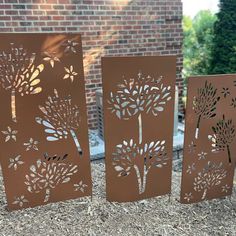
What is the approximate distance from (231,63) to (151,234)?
3977 millimetres

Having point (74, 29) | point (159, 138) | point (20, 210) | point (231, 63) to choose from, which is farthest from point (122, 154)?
point (231, 63)

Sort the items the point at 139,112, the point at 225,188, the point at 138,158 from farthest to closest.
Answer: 1. the point at 225,188
2. the point at 138,158
3. the point at 139,112

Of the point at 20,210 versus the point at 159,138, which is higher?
the point at 159,138

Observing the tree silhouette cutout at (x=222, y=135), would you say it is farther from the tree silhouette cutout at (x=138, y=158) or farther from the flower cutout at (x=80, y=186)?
the flower cutout at (x=80, y=186)

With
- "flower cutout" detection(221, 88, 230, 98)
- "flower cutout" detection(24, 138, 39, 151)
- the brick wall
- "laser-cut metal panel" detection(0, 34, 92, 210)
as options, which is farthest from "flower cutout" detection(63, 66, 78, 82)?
the brick wall

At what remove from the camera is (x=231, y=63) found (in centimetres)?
484

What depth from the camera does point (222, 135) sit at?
7.15ft

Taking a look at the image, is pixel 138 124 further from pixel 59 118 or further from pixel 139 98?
pixel 59 118

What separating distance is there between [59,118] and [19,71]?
16.7 inches

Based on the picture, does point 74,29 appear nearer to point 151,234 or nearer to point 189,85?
point 189,85

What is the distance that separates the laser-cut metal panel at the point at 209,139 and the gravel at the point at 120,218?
14 centimetres

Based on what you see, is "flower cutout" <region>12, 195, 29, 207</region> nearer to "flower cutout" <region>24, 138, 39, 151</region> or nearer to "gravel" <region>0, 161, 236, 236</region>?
"gravel" <region>0, 161, 236, 236</region>

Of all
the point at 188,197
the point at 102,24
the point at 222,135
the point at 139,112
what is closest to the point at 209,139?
the point at 222,135

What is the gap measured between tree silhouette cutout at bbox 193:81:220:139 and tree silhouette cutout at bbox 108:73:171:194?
0.23m
